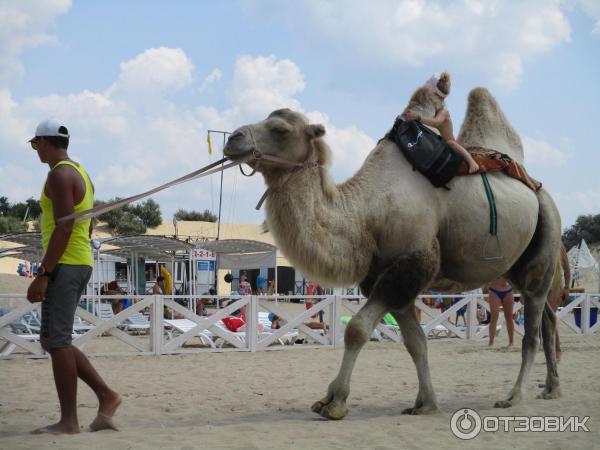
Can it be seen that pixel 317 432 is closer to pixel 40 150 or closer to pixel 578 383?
pixel 40 150

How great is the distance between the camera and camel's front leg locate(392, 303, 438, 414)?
6875 millimetres

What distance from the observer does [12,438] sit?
523cm

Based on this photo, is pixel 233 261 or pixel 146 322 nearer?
pixel 146 322

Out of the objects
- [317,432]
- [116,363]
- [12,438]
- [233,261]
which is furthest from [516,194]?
[233,261]

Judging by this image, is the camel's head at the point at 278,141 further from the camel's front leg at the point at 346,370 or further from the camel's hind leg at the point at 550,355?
the camel's hind leg at the point at 550,355

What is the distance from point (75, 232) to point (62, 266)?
276mm

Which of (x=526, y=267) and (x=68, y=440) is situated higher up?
(x=526, y=267)

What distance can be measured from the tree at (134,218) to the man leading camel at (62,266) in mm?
57310

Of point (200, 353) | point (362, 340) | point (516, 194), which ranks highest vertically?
point (516, 194)

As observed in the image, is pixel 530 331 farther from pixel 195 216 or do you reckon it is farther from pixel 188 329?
pixel 195 216

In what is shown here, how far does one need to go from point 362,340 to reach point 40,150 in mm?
2968

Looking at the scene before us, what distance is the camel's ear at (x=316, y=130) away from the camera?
6.44m

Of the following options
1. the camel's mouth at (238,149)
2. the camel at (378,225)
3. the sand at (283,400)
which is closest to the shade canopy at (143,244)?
the sand at (283,400)

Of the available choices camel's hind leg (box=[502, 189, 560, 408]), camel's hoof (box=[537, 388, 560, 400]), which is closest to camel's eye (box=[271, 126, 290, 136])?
camel's hind leg (box=[502, 189, 560, 408])
